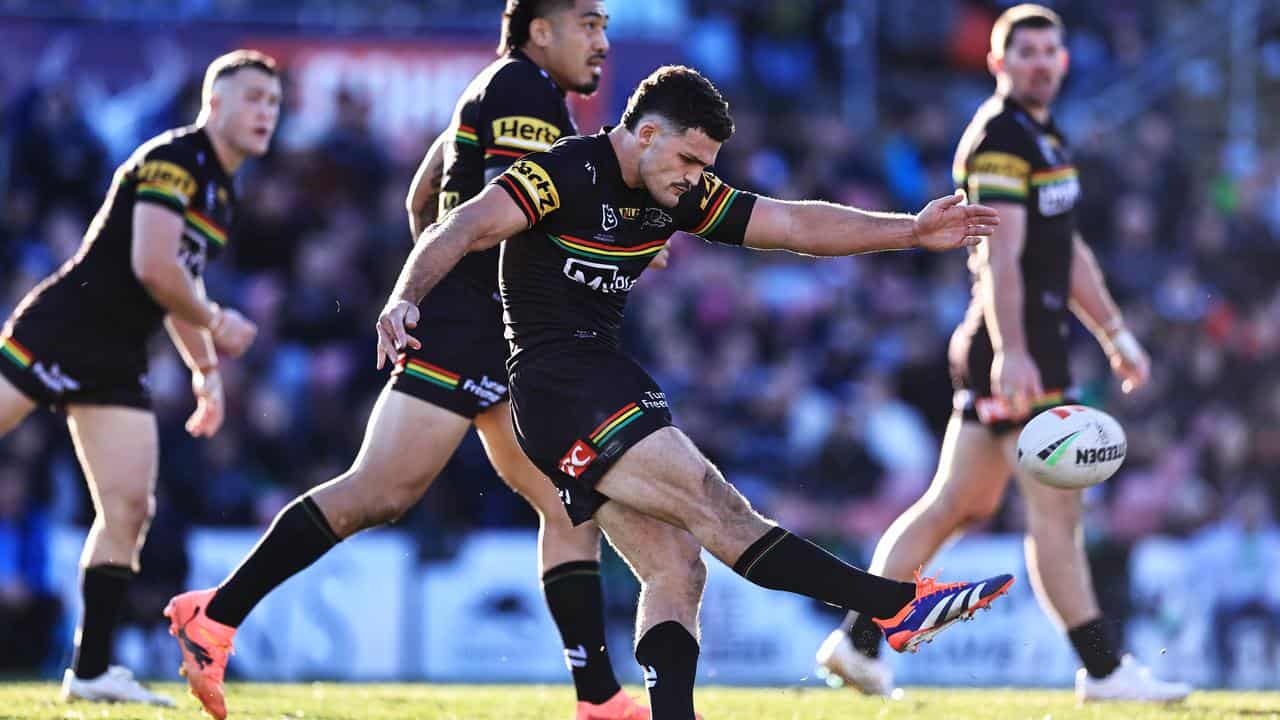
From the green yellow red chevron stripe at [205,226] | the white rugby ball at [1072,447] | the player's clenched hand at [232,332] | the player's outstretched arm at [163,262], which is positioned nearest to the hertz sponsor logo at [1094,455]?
the white rugby ball at [1072,447]

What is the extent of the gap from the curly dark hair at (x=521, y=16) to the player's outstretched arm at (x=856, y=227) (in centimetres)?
145

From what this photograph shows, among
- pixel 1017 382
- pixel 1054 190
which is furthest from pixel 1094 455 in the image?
pixel 1054 190

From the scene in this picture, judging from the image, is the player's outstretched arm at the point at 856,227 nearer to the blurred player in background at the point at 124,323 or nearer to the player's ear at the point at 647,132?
the player's ear at the point at 647,132

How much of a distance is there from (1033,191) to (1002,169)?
0.20m

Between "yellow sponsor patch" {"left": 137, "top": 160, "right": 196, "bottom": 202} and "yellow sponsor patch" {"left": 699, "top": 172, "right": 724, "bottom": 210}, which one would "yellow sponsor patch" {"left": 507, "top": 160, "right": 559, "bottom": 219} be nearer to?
"yellow sponsor patch" {"left": 699, "top": 172, "right": 724, "bottom": 210}

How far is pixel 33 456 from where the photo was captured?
13.5m

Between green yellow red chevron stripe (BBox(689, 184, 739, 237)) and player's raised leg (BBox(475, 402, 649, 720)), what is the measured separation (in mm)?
1286

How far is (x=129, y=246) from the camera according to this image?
8.01m

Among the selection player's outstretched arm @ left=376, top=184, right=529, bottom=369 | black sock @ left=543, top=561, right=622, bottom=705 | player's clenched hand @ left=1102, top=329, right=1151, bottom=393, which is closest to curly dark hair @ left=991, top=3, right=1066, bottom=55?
player's clenched hand @ left=1102, top=329, right=1151, bottom=393

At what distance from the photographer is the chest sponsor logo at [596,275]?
5.98 metres

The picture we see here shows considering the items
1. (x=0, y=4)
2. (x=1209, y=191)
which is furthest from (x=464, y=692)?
(x=1209, y=191)

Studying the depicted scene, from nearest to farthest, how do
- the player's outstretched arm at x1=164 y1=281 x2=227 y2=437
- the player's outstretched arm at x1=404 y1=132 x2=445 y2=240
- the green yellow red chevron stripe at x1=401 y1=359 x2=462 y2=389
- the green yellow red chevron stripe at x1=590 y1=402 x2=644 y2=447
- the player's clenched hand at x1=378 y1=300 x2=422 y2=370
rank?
the player's clenched hand at x1=378 y1=300 x2=422 y2=370
the green yellow red chevron stripe at x1=590 y1=402 x2=644 y2=447
the green yellow red chevron stripe at x1=401 y1=359 x2=462 y2=389
the player's outstretched arm at x1=404 y1=132 x2=445 y2=240
the player's outstretched arm at x1=164 y1=281 x2=227 y2=437

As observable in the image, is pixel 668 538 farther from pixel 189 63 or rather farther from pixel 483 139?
pixel 189 63

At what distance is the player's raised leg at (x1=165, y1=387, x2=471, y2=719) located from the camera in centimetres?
672
